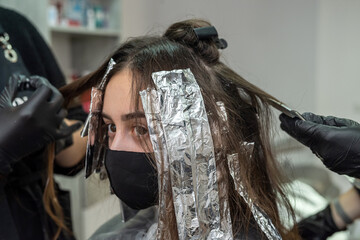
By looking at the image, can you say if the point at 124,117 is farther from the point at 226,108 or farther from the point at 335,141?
the point at 335,141

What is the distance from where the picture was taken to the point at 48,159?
104 cm

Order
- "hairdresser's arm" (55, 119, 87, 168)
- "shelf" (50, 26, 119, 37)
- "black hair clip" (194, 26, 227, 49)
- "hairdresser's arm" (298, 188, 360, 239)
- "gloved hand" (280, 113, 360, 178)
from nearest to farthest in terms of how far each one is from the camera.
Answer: "gloved hand" (280, 113, 360, 178) < "black hair clip" (194, 26, 227, 49) < "hairdresser's arm" (298, 188, 360, 239) < "hairdresser's arm" (55, 119, 87, 168) < "shelf" (50, 26, 119, 37)

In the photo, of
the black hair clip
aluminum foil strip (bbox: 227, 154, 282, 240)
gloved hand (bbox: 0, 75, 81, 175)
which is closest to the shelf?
gloved hand (bbox: 0, 75, 81, 175)

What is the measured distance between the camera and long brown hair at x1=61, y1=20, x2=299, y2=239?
72 cm

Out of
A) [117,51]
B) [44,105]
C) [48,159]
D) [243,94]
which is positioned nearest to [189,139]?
[243,94]

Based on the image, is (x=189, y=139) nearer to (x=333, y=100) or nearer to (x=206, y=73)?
(x=206, y=73)

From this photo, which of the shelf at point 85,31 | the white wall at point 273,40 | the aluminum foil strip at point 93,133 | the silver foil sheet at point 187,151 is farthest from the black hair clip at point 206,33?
the shelf at point 85,31

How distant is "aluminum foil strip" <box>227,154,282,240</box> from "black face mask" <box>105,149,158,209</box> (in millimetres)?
165

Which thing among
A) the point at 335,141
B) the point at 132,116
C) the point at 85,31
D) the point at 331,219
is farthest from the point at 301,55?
the point at 85,31

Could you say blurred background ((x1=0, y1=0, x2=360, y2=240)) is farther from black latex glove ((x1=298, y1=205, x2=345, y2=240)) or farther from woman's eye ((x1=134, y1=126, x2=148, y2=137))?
woman's eye ((x1=134, y1=126, x2=148, y2=137))

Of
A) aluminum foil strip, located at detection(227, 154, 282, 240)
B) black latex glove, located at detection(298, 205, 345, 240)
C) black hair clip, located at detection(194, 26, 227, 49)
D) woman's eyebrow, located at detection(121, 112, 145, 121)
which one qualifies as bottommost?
black latex glove, located at detection(298, 205, 345, 240)

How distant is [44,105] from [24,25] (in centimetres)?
39

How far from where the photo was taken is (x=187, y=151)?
0.67m

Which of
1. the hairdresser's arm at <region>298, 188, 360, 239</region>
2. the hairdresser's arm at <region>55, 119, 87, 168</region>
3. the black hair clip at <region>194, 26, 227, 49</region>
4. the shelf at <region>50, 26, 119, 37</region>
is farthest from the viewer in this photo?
the shelf at <region>50, 26, 119, 37</region>
